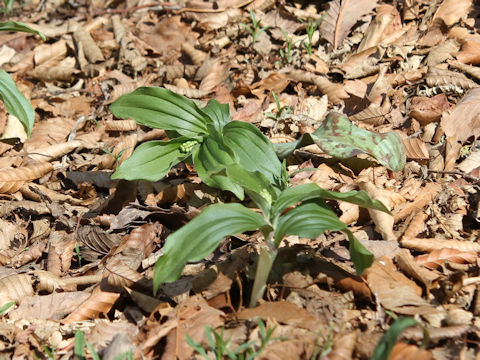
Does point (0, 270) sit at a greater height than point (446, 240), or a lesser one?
lesser

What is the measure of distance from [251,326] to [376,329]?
46cm

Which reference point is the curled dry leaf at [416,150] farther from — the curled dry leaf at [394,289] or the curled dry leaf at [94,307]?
the curled dry leaf at [94,307]

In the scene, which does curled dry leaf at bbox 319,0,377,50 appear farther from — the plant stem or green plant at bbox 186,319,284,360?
green plant at bbox 186,319,284,360

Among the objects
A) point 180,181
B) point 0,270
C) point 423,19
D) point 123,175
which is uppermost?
point 423,19

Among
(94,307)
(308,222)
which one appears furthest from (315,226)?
(94,307)

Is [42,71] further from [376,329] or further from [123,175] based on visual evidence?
[376,329]

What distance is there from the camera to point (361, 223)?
8.70 ft

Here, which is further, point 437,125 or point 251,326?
point 437,125

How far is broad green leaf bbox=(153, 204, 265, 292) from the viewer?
1.86m

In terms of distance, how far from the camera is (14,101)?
307 cm

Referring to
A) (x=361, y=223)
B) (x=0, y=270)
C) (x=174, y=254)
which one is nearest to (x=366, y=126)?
(x=361, y=223)

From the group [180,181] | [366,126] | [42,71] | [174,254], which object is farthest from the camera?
[42,71]

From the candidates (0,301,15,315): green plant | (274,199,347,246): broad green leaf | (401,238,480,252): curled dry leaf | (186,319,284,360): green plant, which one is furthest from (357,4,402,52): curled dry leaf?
(0,301,15,315): green plant

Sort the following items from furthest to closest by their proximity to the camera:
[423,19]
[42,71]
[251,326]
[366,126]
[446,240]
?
1. [42,71]
2. [423,19]
3. [366,126]
4. [446,240]
5. [251,326]
